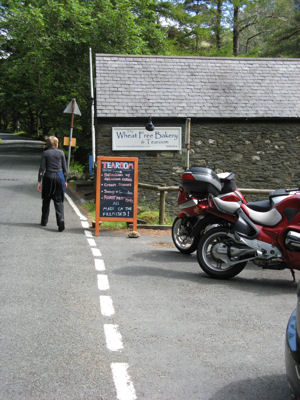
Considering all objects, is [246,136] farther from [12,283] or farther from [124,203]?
[12,283]

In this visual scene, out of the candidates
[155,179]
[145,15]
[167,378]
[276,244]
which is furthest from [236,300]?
[145,15]

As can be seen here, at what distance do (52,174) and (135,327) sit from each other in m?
6.83

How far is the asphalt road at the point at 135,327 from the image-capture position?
3.71 metres

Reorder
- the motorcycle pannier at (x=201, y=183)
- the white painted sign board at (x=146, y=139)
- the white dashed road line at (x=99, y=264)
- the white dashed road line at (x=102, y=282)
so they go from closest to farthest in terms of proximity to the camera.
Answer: the white dashed road line at (x=102, y=282) < the white dashed road line at (x=99, y=264) < the motorcycle pannier at (x=201, y=183) < the white painted sign board at (x=146, y=139)

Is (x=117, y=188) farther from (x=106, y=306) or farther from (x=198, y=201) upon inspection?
(x=106, y=306)

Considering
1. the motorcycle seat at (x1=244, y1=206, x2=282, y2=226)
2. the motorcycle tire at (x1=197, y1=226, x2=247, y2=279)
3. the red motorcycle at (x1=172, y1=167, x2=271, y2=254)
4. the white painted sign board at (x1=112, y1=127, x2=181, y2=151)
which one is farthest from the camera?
the white painted sign board at (x1=112, y1=127, x2=181, y2=151)

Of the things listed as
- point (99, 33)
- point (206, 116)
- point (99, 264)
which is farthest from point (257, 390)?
point (99, 33)

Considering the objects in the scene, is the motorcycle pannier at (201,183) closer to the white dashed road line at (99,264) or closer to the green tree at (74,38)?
the white dashed road line at (99,264)

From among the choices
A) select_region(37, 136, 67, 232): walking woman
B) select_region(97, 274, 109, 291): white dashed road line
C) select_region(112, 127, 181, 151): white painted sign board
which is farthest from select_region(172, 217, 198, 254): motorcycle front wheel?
select_region(112, 127, 181, 151): white painted sign board

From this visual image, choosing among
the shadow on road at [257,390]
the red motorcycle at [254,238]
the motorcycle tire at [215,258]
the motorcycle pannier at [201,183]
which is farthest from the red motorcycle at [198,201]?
the shadow on road at [257,390]

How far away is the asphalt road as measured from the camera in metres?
3.71

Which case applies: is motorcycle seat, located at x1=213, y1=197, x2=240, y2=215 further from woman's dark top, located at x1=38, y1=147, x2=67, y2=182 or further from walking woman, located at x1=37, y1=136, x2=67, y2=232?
woman's dark top, located at x1=38, y1=147, x2=67, y2=182

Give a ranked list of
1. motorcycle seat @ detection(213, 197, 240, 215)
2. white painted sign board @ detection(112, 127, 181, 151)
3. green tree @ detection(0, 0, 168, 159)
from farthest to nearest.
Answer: green tree @ detection(0, 0, 168, 159)
white painted sign board @ detection(112, 127, 181, 151)
motorcycle seat @ detection(213, 197, 240, 215)

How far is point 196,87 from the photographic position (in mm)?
18406
